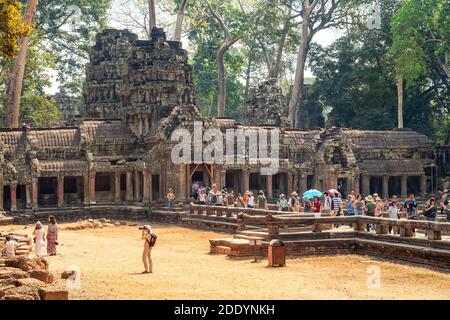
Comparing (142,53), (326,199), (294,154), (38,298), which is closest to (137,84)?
(142,53)

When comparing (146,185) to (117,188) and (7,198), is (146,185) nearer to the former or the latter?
(117,188)

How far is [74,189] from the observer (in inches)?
2013

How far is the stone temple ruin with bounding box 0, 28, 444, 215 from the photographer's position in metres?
47.9

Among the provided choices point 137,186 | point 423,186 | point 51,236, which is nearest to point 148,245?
point 51,236

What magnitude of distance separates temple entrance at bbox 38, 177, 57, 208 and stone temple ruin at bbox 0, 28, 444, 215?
6cm

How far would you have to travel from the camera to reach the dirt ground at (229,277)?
65.1 ft

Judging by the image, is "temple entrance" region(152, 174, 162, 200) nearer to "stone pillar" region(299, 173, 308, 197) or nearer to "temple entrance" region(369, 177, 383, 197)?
"stone pillar" region(299, 173, 308, 197)

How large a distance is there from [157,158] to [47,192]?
785 cm

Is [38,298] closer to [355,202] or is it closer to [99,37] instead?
[355,202]

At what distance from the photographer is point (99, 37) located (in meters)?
66.1

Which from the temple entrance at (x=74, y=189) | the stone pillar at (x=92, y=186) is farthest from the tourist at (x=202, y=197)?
the temple entrance at (x=74, y=189)

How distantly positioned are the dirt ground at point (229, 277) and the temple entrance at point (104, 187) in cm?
1960

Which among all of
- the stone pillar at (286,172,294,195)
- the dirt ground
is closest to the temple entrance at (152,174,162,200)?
the stone pillar at (286,172,294,195)

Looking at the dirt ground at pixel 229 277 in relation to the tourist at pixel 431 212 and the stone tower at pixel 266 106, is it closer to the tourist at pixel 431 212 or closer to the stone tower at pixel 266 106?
the tourist at pixel 431 212
